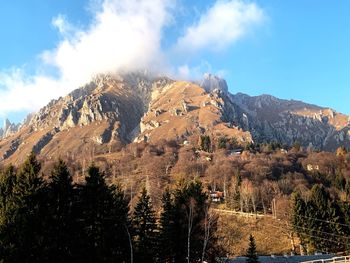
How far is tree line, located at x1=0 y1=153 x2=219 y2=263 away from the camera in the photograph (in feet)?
111

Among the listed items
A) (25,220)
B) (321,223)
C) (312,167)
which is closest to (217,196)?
(321,223)

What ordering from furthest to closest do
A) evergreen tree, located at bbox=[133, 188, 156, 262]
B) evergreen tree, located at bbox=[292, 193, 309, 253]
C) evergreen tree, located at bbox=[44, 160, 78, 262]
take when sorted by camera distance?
evergreen tree, located at bbox=[292, 193, 309, 253]
evergreen tree, located at bbox=[133, 188, 156, 262]
evergreen tree, located at bbox=[44, 160, 78, 262]

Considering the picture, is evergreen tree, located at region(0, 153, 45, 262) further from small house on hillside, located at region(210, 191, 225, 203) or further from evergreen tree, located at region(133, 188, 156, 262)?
small house on hillside, located at region(210, 191, 225, 203)

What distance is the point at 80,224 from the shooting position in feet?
125

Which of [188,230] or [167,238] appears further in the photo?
[167,238]

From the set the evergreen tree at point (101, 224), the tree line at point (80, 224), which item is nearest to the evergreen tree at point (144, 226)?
the tree line at point (80, 224)

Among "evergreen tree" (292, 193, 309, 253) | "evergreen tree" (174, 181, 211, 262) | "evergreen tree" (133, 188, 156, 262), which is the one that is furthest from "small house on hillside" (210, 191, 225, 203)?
"evergreen tree" (174, 181, 211, 262)

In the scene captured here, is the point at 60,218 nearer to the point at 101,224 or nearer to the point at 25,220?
the point at 25,220

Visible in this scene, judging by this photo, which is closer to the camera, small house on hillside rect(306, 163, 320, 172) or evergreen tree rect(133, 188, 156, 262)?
evergreen tree rect(133, 188, 156, 262)

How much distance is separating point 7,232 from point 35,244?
7.73ft

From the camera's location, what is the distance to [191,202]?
52.3 metres

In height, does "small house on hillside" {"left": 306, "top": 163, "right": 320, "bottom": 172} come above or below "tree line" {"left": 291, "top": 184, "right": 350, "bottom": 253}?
above

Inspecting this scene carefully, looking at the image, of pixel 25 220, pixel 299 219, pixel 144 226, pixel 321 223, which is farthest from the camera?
pixel 299 219

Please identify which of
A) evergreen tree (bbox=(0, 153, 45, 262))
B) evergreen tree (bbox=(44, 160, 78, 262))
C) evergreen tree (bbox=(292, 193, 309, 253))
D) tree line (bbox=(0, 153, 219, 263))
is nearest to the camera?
evergreen tree (bbox=(0, 153, 45, 262))
